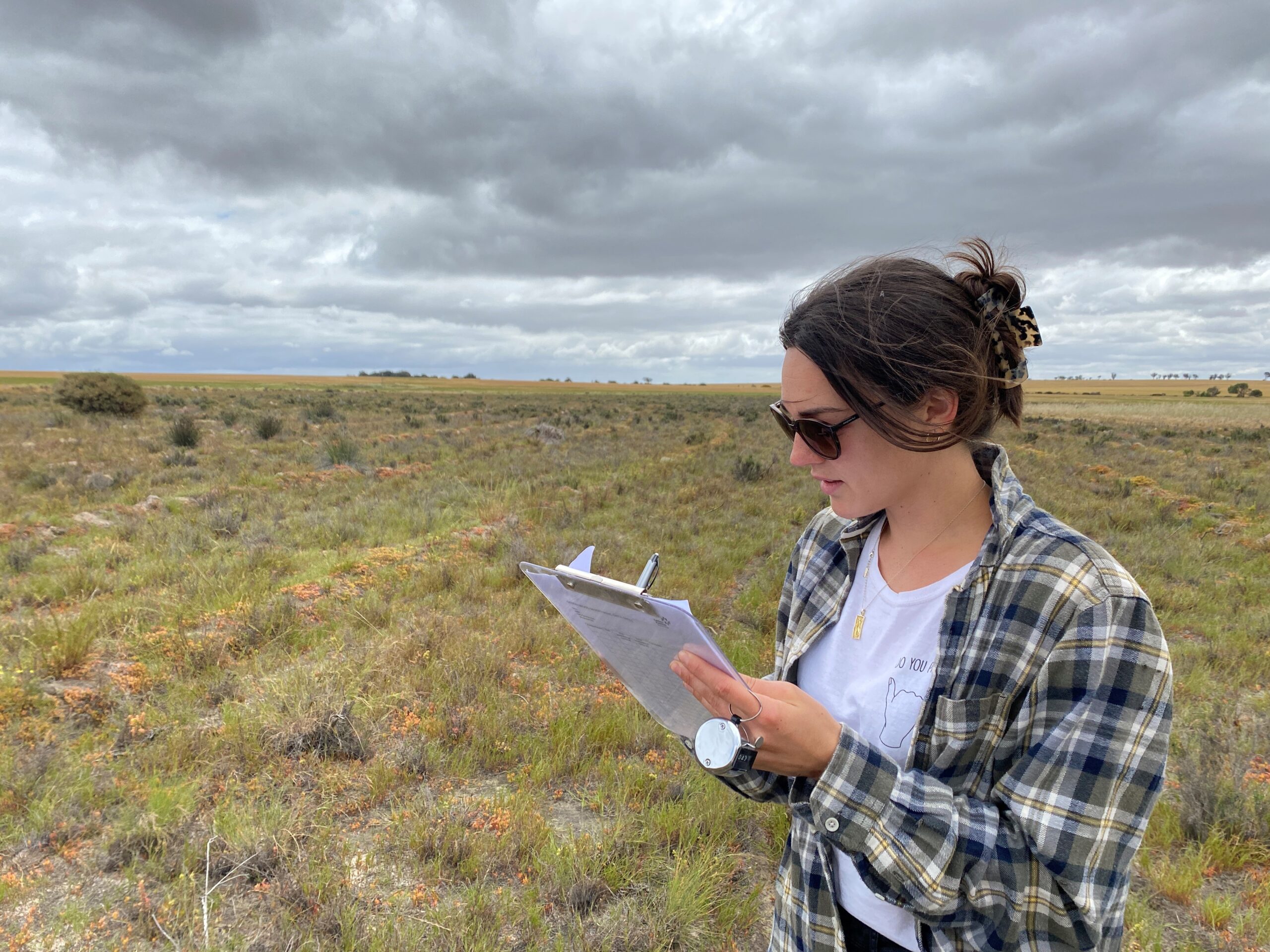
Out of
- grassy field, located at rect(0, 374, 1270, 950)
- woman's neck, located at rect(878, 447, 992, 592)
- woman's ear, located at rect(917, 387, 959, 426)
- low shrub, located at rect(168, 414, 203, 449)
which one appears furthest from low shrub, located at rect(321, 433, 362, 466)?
woman's ear, located at rect(917, 387, 959, 426)

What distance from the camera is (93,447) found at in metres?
17.4

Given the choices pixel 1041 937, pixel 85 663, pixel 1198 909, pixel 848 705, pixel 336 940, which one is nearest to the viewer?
pixel 1041 937

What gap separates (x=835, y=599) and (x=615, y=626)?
60cm

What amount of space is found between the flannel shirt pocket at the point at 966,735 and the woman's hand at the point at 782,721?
8.5 inches

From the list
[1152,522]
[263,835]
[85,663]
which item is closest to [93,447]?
[85,663]

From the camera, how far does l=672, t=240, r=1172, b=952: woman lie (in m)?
1.07

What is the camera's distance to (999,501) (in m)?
1.32

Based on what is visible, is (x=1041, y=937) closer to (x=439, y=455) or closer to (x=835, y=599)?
(x=835, y=599)

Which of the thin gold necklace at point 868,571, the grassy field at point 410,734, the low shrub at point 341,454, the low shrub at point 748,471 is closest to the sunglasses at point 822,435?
the thin gold necklace at point 868,571

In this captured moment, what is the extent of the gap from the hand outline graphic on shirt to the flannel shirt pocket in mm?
101

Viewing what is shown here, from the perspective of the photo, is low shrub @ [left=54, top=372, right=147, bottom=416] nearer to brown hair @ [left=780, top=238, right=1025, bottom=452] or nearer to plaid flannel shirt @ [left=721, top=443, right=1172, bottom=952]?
brown hair @ [left=780, top=238, right=1025, bottom=452]

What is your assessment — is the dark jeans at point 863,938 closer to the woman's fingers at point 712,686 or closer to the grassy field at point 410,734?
the woman's fingers at point 712,686

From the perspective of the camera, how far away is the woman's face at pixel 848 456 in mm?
1466

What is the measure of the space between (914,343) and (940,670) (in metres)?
0.65
